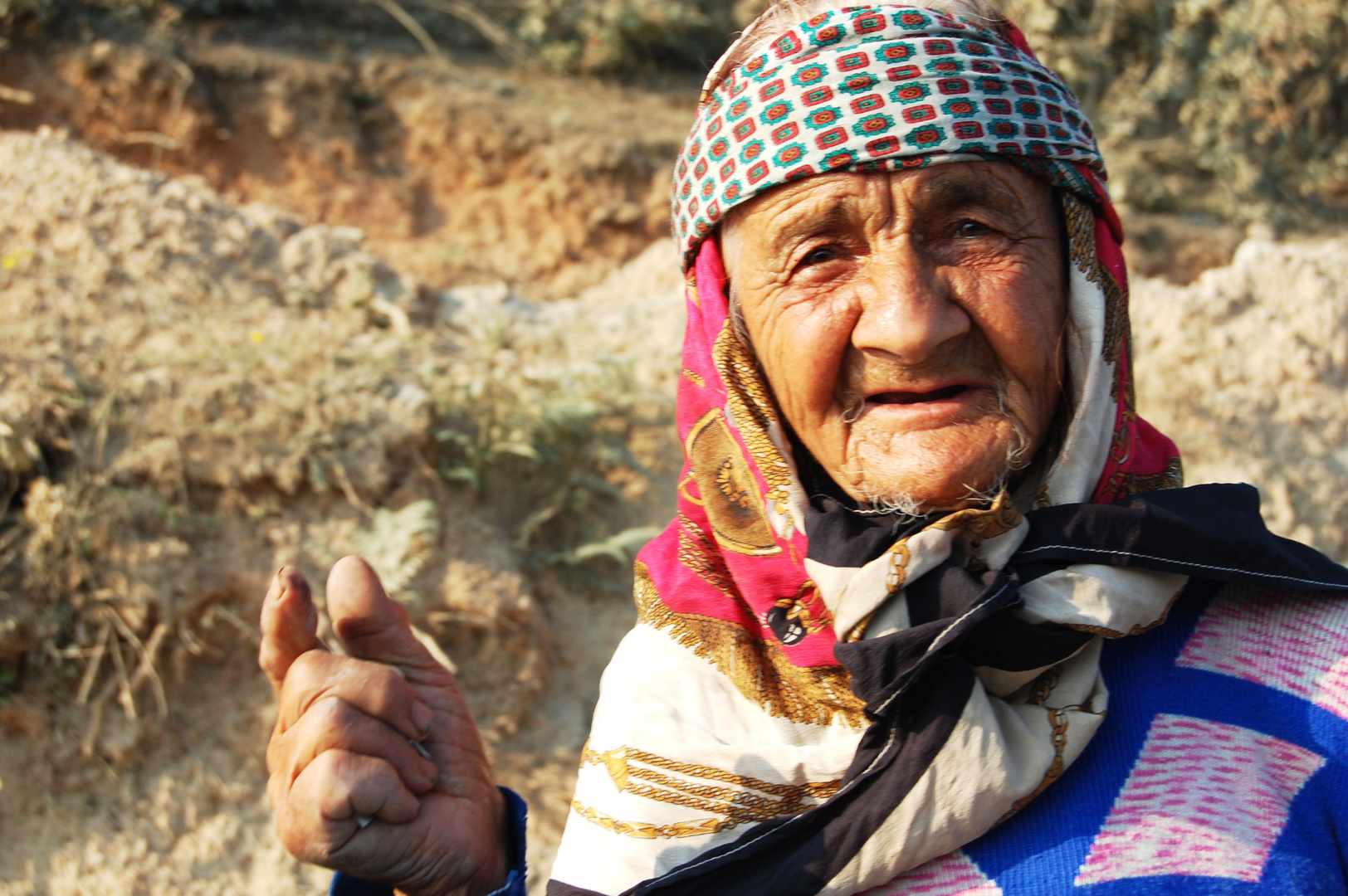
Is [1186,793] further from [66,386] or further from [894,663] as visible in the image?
[66,386]

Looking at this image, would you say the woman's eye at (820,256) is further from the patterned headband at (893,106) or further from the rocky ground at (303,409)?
the rocky ground at (303,409)

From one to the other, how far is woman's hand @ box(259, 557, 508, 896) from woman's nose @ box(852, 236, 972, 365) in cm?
88

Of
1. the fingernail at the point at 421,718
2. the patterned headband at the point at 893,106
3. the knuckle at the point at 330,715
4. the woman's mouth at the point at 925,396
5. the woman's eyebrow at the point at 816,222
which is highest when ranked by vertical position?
the patterned headband at the point at 893,106

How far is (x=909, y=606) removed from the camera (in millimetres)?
1406

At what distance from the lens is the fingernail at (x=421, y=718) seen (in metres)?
1.59

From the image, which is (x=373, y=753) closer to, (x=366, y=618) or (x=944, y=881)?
(x=366, y=618)

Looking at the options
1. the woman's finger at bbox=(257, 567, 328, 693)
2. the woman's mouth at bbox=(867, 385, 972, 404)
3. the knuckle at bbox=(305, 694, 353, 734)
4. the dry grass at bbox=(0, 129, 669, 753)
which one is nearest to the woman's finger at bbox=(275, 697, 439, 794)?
the knuckle at bbox=(305, 694, 353, 734)

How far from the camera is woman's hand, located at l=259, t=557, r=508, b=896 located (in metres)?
1.38

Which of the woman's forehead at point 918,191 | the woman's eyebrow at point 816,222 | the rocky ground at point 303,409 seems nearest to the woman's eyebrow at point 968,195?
the woman's forehead at point 918,191

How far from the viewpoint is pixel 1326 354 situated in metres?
5.20

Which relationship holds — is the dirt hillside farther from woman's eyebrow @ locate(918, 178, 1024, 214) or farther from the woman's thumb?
woman's eyebrow @ locate(918, 178, 1024, 214)

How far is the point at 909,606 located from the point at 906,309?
426 millimetres

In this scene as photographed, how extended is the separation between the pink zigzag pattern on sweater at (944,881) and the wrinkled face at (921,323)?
1.66ft


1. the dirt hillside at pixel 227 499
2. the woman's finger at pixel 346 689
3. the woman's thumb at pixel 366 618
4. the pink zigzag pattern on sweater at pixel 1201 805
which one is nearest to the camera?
the pink zigzag pattern on sweater at pixel 1201 805
